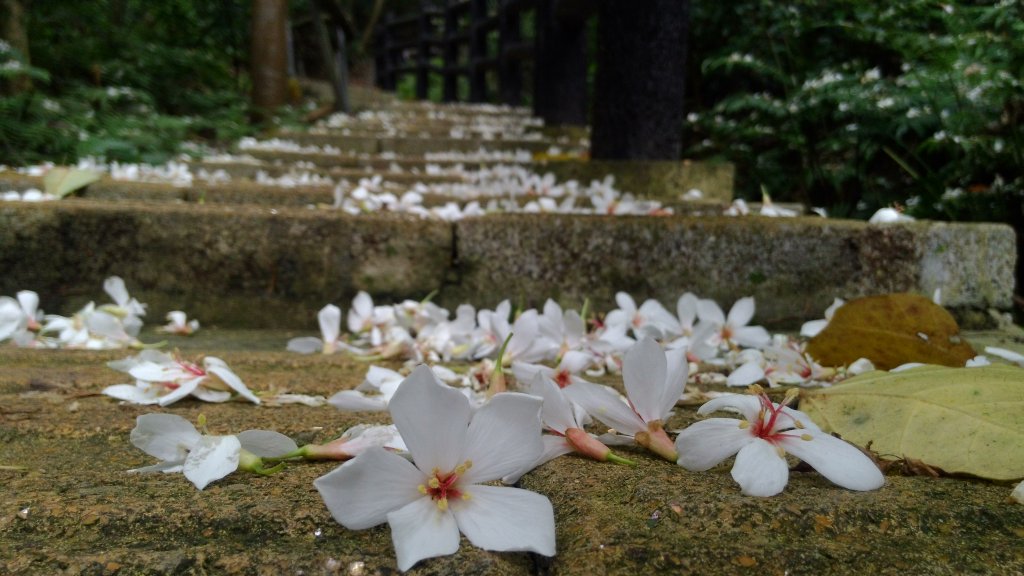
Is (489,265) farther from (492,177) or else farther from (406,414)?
(492,177)

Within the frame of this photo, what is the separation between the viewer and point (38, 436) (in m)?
0.86

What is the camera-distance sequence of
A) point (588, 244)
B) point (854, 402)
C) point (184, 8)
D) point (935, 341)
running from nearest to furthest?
point (854, 402)
point (935, 341)
point (588, 244)
point (184, 8)

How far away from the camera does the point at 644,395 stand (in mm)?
684

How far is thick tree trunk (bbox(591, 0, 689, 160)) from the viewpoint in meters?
3.04

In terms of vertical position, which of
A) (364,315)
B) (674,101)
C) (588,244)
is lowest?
(364,315)

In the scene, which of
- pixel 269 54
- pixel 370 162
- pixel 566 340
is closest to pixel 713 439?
pixel 566 340

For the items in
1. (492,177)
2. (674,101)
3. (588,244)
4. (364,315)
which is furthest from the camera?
(492,177)

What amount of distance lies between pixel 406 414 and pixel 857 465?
1.30 feet

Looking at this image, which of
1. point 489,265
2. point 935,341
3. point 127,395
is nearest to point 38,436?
point 127,395

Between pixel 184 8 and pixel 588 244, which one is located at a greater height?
pixel 184 8

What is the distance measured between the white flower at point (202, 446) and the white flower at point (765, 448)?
1.28ft

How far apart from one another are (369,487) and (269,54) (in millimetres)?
6746

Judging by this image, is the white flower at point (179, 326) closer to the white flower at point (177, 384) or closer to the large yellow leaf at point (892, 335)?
the white flower at point (177, 384)

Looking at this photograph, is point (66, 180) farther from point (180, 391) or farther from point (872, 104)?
point (872, 104)
